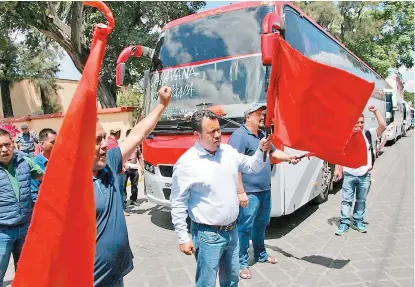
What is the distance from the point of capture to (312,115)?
10.6 feet

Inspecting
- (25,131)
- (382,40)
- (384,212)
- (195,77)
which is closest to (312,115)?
(195,77)

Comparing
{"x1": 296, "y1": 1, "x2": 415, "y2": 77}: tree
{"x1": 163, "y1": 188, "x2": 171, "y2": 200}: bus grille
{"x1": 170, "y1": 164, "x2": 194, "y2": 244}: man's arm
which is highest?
{"x1": 296, "y1": 1, "x2": 415, "y2": 77}: tree

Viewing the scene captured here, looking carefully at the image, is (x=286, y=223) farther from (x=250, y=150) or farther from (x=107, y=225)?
(x=107, y=225)

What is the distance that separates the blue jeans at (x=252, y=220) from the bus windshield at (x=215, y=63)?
144 cm

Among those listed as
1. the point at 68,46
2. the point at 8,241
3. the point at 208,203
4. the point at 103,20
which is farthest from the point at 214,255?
the point at 103,20

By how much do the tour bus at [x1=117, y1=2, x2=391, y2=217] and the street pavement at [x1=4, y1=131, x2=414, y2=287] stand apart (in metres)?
0.51

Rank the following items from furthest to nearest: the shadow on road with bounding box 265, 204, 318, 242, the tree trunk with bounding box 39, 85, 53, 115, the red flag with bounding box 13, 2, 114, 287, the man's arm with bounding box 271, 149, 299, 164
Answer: the tree trunk with bounding box 39, 85, 53, 115 → the shadow on road with bounding box 265, 204, 318, 242 → the man's arm with bounding box 271, 149, 299, 164 → the red flag with bounding box 13, 2, 114, 287

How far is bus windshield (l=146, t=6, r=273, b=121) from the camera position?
209 inches

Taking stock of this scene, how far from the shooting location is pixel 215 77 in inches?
220

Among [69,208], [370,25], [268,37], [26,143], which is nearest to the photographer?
[69,208]

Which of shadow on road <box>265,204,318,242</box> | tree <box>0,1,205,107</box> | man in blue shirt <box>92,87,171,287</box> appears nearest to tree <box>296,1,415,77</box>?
tree <box>0,1,205,107</box>

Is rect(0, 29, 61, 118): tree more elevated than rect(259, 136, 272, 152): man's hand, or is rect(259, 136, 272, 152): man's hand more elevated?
rect(0, 29, 61, 118): tree

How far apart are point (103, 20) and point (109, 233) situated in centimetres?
1506

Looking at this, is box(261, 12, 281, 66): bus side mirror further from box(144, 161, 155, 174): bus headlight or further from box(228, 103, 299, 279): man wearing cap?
box(144, 161, 155, 174): bus headlight
